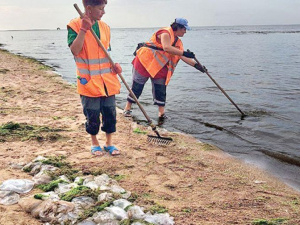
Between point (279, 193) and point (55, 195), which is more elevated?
point (55, 195)

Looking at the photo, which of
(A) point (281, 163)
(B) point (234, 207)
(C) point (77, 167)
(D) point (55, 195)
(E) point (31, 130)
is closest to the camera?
(D) point (55, 195)

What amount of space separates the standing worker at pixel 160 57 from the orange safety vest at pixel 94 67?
Answer: 7.17ft

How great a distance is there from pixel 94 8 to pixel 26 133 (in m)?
2.58

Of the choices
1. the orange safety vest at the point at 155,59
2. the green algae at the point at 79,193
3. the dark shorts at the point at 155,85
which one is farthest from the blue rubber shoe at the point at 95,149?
the dark shorts at the point at 155,85

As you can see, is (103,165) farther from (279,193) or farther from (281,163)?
(281,163)

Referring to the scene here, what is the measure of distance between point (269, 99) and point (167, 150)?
5.46 meters

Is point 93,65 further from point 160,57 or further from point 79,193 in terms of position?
point 160,57

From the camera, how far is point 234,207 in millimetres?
3133

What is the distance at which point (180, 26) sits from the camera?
592 cm

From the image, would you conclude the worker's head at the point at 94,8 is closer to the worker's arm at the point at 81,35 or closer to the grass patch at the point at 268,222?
the worker's arm at the point at 81,35

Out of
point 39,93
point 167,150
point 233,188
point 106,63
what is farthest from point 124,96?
point 233,188

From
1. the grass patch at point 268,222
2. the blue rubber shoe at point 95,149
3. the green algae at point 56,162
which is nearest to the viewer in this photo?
the grass patch at point 268,222

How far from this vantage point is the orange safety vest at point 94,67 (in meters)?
3.82

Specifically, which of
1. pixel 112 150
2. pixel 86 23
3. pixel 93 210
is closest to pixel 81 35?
pixel 86 23
